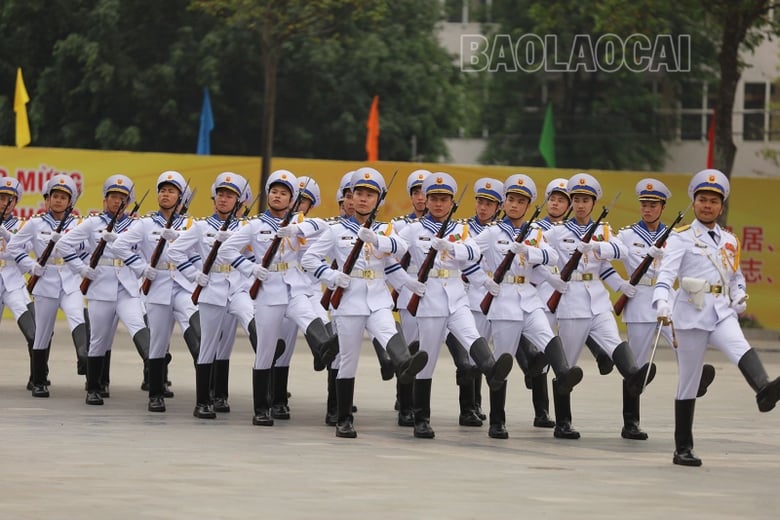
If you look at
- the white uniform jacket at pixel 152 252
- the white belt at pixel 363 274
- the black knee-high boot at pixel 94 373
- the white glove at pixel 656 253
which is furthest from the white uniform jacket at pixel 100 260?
the white glove at pixel 656 253

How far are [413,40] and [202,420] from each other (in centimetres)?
3392

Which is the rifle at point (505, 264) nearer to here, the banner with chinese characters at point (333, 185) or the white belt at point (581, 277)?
the white belt at point (581, 277)

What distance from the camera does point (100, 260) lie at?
17.2 metres

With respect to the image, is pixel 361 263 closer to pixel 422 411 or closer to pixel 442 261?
pixel 442 261

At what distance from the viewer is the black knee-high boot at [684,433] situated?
13164 mm

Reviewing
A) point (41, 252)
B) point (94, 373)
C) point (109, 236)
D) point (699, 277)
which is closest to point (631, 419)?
point (699, 277)

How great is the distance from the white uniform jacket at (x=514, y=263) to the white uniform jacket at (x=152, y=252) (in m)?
2.75

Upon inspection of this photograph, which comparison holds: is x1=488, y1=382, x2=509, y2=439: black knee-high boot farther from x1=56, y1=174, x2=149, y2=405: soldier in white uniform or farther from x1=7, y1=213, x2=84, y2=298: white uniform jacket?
x1=7, y1=213, x2=84, y2=298: white uniform jacket

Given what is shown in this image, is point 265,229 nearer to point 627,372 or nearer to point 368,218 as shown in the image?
point 368,218

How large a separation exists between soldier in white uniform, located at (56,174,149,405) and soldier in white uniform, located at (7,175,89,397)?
36cm

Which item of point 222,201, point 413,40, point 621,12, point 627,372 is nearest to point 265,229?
point 222,201

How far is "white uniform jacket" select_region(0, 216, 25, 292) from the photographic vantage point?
59.6 feet

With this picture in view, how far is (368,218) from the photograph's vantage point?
14719mm

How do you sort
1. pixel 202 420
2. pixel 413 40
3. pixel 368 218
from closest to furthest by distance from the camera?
1. pixel 368 218
2. pixel 202 420
3. pixel 413 40
